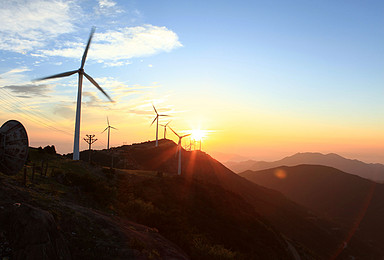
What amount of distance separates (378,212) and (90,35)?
715 ft

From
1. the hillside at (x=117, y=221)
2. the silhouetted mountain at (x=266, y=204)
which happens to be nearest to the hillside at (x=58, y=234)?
the hillside at (x=117, y=221)

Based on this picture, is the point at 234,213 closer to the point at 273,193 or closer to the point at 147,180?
the point at 147,180

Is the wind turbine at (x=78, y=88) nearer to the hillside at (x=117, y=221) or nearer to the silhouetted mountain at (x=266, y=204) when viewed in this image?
the hillside at (x=117, y=221)

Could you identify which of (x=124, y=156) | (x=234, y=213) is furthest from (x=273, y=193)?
(x=234, y=213)

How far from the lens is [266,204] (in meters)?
142

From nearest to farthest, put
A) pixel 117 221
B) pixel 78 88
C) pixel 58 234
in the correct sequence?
1. pixel 58 234
2. pixel 117 221
3. pixel 78 88

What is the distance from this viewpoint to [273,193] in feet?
581

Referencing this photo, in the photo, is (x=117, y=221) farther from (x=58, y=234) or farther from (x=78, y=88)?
(x=78, y=88)

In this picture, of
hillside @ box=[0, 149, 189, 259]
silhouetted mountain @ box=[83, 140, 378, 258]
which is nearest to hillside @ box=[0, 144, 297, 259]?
hillside @ box=[0, 149, 189, 259]

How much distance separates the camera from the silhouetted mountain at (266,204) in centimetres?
10694

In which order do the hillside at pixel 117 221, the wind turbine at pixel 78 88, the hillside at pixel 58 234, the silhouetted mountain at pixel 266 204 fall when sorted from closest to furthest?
the hillside at pixel 58 234 → the hillside at pixel 117 221 → the wind turbine at pixel 78 88 → the silhouetted mountain at pixel 266 204

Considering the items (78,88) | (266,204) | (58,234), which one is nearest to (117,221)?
(58,234)

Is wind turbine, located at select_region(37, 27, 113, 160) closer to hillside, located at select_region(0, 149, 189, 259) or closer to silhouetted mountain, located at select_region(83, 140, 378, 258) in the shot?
hillside, located at select_region(0, 149, 189, 259)

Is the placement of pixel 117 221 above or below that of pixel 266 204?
above
